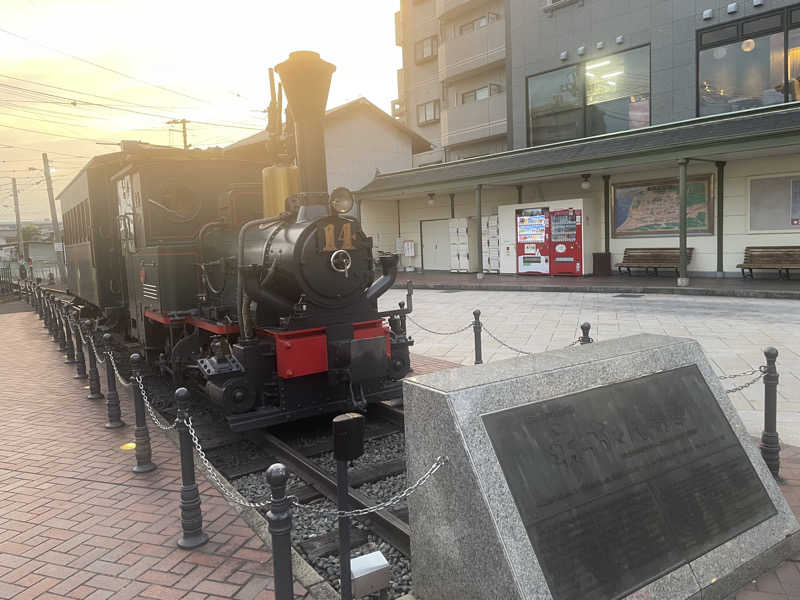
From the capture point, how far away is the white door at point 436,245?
23.2m

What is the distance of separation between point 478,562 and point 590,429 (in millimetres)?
841

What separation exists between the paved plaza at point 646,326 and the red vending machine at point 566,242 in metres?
3.25

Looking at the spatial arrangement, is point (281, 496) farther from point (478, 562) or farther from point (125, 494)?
point (125, 494)

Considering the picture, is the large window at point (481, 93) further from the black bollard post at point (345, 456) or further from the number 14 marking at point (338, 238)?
the black bollard post at point (345, 456)

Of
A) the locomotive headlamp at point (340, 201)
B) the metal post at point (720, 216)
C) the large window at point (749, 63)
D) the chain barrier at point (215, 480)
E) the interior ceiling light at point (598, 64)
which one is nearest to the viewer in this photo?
the chain barrier at point (215, 480)

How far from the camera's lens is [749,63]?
1572 centimetres

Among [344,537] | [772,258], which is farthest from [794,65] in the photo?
[344,537]

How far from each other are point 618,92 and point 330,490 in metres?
18.4

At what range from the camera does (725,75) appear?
16.2m

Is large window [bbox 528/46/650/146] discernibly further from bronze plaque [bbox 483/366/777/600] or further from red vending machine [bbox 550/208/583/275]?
bronze plaque [bbox 483/366/777/600]

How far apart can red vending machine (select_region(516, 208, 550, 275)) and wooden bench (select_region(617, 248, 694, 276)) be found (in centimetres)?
232

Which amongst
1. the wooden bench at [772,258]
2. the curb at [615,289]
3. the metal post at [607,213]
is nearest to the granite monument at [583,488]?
the curb at [615,289]

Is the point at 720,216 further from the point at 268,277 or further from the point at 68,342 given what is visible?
the point at 68,342

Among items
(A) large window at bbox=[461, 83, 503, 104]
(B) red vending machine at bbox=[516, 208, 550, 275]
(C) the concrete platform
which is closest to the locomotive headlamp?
(C) the concrete platform
